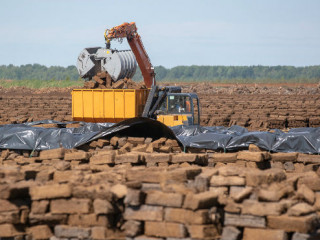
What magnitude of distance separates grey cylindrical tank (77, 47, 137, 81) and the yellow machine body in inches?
93.3

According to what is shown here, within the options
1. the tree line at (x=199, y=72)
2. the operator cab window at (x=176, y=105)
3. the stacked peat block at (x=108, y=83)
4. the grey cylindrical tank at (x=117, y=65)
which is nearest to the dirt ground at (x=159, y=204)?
the operator cab window at (x=176, y=105)

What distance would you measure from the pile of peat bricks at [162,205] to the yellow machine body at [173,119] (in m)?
7.79

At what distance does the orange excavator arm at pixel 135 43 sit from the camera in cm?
1866

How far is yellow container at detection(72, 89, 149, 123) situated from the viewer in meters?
16.5

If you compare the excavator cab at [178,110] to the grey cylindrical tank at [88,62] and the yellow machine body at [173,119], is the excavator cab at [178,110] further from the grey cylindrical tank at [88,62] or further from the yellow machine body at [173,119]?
the grey cylindrical tank at [88,62]

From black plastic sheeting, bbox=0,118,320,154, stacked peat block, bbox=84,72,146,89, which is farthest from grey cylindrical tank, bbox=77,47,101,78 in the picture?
black plastic sheeting, bbox=0,118,320,154

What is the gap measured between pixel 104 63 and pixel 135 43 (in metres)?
1.53

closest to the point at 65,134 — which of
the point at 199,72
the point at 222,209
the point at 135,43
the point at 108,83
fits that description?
the point at 108,83

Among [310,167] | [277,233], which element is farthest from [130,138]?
[277,233]

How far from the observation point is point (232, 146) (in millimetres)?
12992

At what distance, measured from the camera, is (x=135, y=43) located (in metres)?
19.1

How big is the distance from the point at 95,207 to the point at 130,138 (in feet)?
19.0

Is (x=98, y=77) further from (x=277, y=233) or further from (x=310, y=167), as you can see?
(x=277, y=233)

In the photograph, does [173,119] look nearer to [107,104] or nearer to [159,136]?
[107,104]
